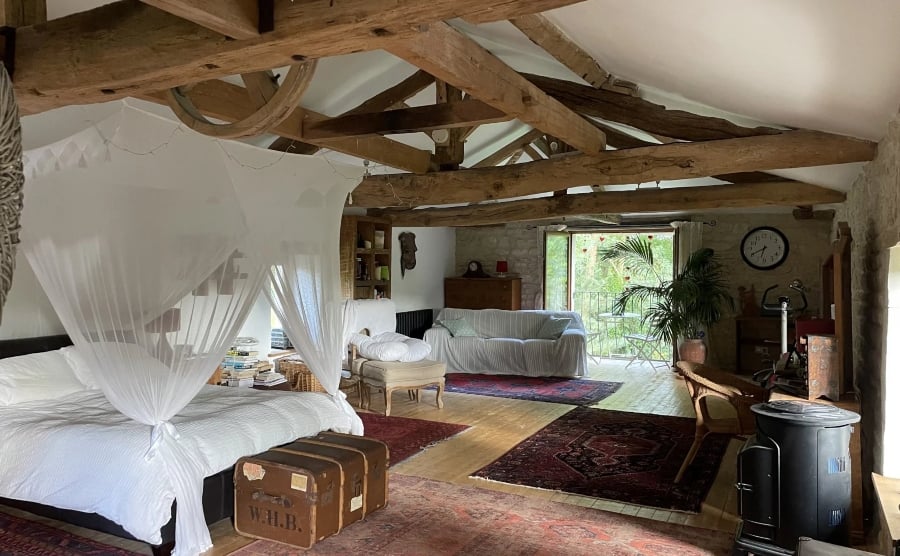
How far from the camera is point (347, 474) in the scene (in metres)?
3.35

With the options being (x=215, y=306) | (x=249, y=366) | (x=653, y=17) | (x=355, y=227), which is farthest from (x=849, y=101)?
(x=355, y=227)

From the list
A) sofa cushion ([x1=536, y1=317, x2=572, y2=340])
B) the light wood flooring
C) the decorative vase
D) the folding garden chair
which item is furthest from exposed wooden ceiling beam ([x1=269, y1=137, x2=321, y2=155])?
the folding garden chair

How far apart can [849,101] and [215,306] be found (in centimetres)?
315

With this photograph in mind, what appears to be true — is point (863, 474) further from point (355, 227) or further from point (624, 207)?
point (355, 227)

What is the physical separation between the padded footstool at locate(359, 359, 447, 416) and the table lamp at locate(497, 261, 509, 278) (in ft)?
12.4

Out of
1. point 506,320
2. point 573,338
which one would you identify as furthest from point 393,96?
point 506,320

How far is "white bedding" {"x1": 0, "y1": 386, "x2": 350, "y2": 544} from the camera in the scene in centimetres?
293

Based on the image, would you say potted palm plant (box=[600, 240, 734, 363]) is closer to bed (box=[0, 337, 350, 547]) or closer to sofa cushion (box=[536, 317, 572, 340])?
sofa cushion (box=[536, 317, 572, 340])

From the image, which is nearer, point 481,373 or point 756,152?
point 756,152

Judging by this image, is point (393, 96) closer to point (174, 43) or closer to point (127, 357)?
point (127, 357)

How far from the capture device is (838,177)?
471 cm

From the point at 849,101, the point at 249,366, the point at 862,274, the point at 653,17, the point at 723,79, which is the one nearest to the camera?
the point at 653,17

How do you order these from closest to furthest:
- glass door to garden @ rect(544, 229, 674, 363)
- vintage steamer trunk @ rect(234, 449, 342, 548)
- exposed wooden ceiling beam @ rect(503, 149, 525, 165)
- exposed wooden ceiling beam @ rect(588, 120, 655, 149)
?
vintage steamer trunk @ rect(234, 449, 342, 548)
exposed wooden ceiling beam @ rect(588, 120, 655, 149)
exposed wooden ceiling beam @ rect(503, 149, 525, 165)
glass door to garden @ rect(544, 229, 674, 363)

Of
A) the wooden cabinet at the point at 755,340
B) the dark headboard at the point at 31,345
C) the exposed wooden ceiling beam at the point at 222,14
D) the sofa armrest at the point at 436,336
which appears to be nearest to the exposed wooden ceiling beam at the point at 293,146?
the dark headboard at the point at 31,345
